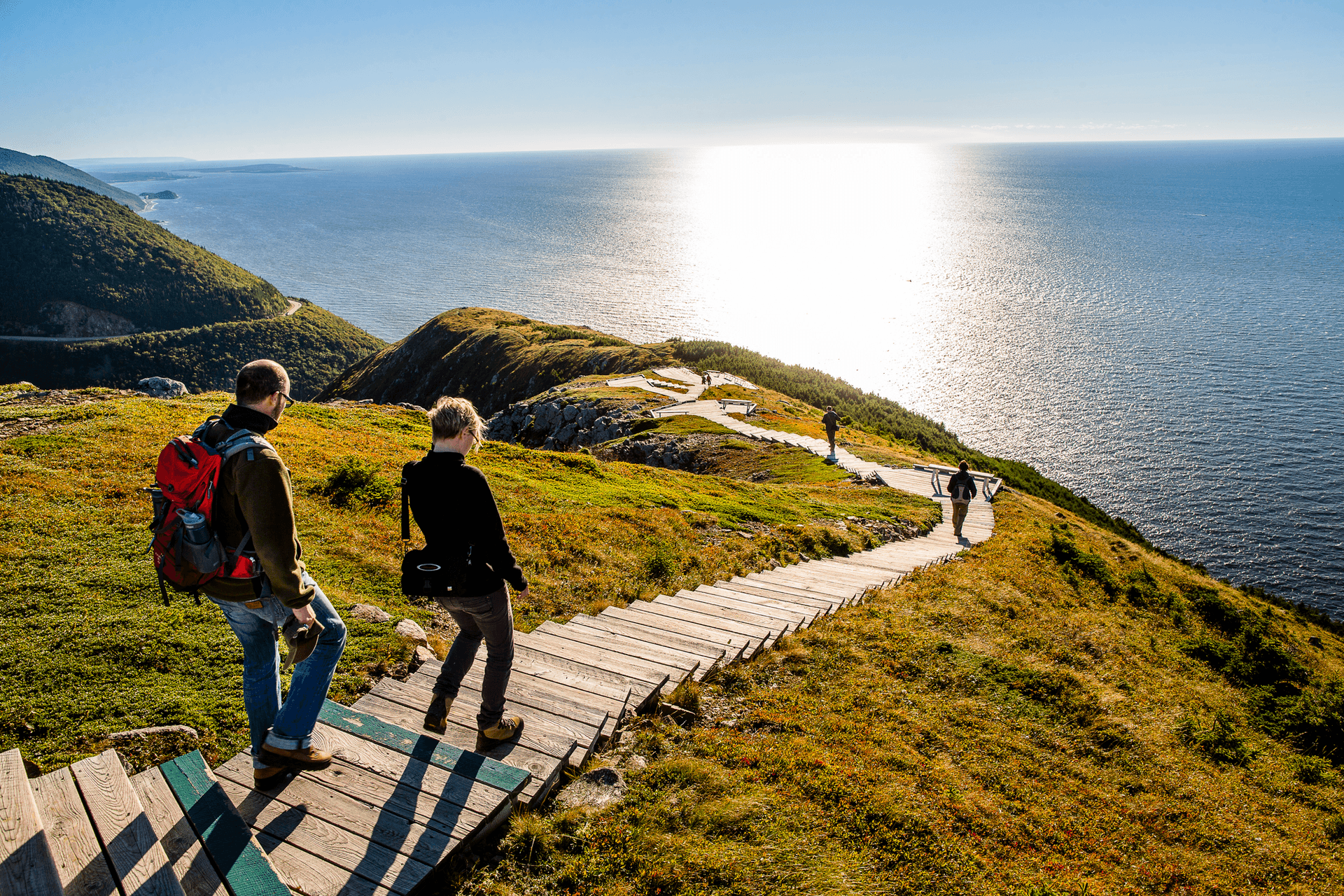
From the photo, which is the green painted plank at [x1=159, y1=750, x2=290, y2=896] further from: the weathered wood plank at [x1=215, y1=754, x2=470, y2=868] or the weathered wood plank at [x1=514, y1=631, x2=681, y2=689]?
the weathered wood plank at [x1=514, y1=631, x2=681, y2=689]

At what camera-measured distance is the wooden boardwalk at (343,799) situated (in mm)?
3803

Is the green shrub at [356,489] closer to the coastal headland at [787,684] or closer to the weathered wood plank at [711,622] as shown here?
the coastal headland at [787,684]

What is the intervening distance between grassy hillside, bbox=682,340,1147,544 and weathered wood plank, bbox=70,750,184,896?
3342 centimetres

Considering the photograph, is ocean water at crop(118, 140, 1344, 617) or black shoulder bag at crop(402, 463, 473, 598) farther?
ocean water at crop(118, 140, 1344, 617)

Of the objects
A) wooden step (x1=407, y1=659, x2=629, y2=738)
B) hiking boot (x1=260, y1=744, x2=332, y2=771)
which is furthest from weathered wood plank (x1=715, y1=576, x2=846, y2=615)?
hiking boot (x1=260, y1=744, x2=332, y2=771)

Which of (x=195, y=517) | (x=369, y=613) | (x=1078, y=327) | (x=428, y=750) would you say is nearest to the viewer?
(x=195, y=517)

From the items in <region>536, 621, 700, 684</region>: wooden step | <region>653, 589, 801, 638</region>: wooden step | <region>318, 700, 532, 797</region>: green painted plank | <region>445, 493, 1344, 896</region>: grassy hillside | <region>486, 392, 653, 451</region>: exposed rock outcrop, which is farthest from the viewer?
<region>486, 392, 653, 451</region>: exposed rock outcrop

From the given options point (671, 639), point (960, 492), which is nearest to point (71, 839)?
point (671, 639)

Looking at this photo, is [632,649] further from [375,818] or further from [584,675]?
[375,818]

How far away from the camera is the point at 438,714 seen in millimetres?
5727

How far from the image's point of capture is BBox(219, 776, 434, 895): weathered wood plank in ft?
13.9

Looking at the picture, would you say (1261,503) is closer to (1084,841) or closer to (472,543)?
(1084,841)

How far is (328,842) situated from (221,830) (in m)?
0.65

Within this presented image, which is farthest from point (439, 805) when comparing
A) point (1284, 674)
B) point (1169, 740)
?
point (1284, 674)
